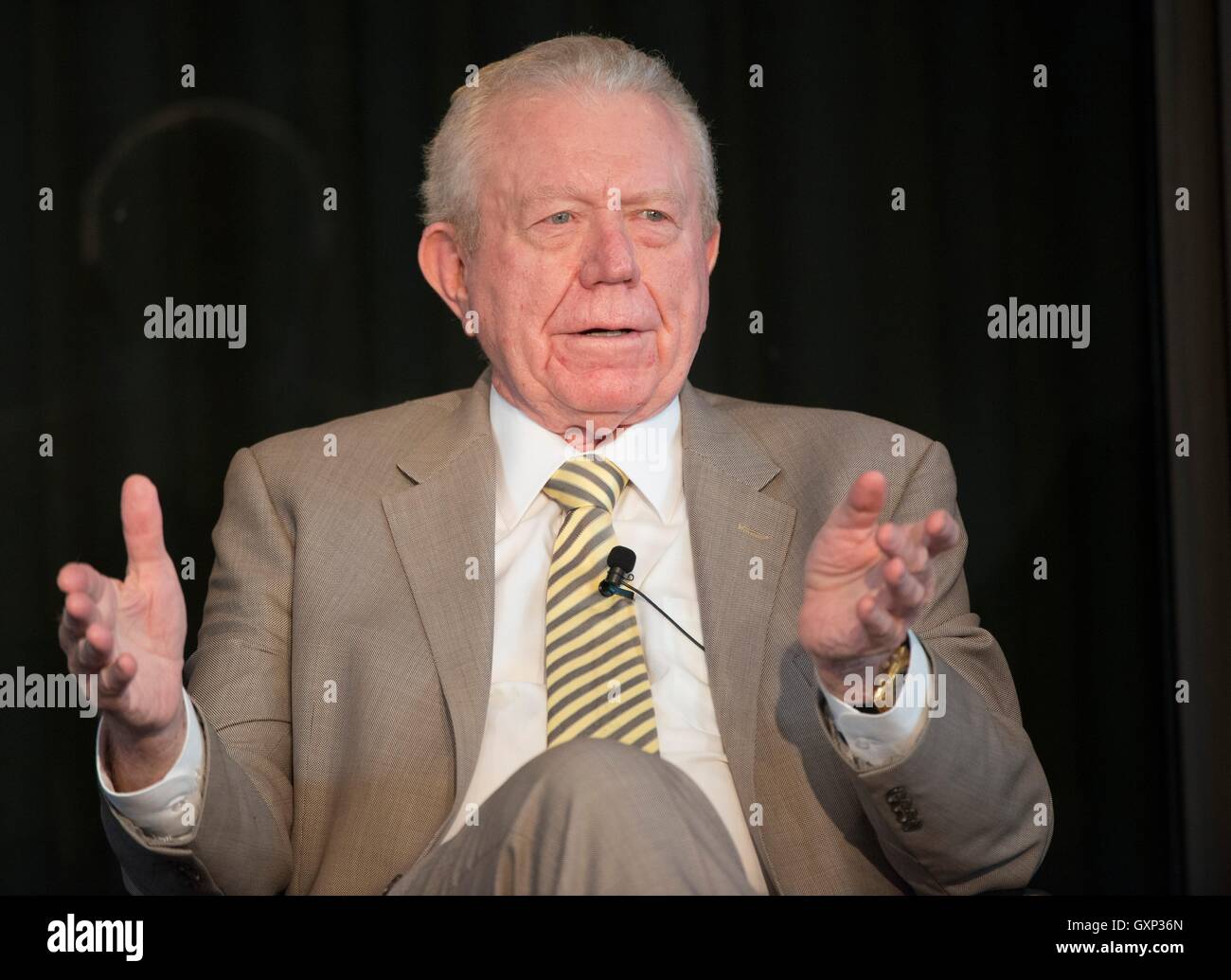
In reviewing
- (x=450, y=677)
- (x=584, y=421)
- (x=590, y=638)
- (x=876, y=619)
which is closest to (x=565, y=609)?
(x=590, y=638)

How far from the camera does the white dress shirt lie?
68.6 inches

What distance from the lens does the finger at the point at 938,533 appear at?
1508 millimetres

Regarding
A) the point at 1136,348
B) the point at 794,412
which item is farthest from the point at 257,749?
the point at 1136,348

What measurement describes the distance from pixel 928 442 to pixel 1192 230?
0.75 m

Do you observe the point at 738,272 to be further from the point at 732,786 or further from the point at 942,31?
the point at 732,786

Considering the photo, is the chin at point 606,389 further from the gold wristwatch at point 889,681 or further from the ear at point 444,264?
the gold wristwatch at point 889,681

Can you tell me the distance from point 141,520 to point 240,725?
556 millimetres

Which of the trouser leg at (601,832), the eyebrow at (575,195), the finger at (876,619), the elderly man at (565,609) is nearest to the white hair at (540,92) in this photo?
the elderly man at (565,609)

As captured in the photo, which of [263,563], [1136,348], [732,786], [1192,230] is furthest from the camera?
[1136,348]

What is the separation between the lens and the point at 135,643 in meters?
1.60

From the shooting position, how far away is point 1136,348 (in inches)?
109

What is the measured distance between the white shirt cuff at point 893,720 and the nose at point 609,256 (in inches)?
27.2

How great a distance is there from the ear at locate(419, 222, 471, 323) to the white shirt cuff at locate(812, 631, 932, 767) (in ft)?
3.08

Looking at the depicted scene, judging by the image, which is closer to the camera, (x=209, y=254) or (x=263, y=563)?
(x=263, y=563)
